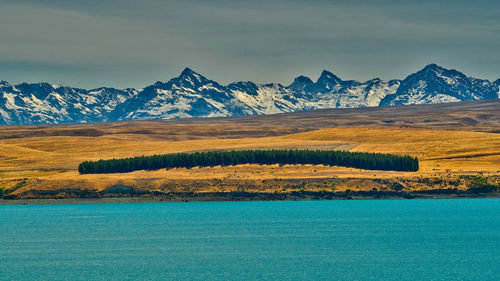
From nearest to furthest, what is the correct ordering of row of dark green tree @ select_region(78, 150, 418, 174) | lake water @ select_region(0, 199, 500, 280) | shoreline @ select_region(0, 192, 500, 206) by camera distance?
1. lake water @ select_region(0, 199, 500, 280)
2. shoreline @ select_region(0, 192, 500, 206)
3. row of dark green tree @ select_region(78, 150, 418, 174)

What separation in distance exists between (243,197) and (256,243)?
194ft

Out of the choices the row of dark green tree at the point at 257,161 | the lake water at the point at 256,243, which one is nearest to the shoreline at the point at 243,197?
the lake water at the point at 256,243

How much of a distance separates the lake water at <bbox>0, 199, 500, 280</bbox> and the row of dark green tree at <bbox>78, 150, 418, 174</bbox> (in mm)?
39993

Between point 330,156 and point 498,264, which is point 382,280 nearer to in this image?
point 498,264

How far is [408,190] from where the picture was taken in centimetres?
14000

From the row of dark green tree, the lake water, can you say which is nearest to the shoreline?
the lake water

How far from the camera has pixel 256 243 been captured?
265 ft

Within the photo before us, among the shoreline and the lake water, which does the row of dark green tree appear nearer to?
the shoreline

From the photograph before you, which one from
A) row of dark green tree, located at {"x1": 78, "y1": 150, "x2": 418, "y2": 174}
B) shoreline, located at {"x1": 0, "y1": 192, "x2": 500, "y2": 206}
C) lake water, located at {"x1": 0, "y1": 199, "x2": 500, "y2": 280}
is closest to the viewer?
lake water, located at {"x1": 0, "y1": 199, "x2": 500, "y2": 280}

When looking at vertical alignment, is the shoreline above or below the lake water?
below

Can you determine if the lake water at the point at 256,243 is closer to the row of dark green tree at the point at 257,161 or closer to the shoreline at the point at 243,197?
the shoreline at the point at 243,197

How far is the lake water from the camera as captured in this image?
64.7 meters

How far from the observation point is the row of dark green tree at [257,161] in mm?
163250

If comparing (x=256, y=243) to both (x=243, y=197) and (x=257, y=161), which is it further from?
(x=257, y=161)
